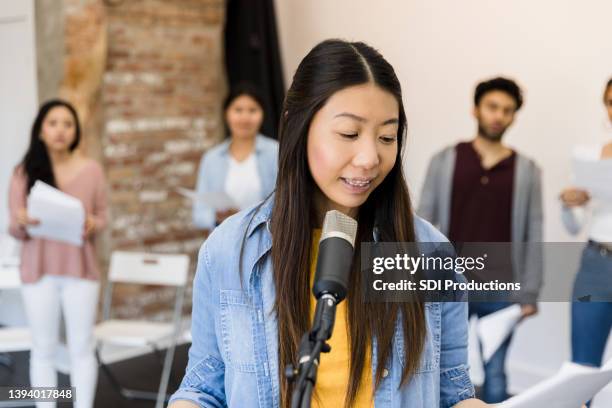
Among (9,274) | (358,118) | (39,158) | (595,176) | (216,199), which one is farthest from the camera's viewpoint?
(9,274)

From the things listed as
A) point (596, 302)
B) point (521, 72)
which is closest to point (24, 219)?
point (596, 302)

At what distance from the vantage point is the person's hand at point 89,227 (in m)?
3.56

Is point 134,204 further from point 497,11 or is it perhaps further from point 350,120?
point 350,120

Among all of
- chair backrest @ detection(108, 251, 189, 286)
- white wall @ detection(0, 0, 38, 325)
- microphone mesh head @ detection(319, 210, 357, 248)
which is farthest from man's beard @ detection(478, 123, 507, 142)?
white wall @ detection(0, 0, 38, 325)

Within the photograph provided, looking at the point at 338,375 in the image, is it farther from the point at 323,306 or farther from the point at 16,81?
the point at 16,81

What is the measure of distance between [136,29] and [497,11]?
2.39 m

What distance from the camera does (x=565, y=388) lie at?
0.97 m

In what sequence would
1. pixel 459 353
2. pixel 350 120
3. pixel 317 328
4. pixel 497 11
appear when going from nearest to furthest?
pixel 317 328, pixel 350 120, pixel 459 353, pixel 497 11

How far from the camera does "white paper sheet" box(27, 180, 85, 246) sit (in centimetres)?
337

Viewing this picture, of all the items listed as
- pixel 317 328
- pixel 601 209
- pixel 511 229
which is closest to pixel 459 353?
pixel 317 328

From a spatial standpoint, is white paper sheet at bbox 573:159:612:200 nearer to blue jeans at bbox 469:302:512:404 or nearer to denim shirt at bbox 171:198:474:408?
blue jeans at bbox 469:302:512:404

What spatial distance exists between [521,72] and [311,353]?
3.69m

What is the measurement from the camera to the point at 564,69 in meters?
4.04

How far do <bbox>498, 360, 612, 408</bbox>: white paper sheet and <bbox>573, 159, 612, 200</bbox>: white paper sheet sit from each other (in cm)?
196
